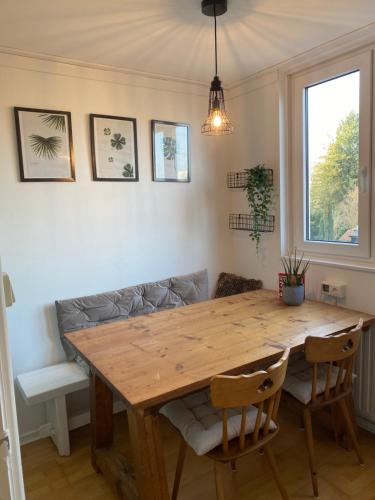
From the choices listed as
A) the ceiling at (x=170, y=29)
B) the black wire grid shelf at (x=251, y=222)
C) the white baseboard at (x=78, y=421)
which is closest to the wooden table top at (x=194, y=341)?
the black wire grid shelf at (x=251, y=222)

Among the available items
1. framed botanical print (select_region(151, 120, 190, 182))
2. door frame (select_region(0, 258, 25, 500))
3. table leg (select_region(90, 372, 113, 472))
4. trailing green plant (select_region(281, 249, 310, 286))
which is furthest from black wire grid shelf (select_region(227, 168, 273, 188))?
door frame (select_region(0, 258, 25, 500))

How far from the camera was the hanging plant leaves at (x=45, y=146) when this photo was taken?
224cm

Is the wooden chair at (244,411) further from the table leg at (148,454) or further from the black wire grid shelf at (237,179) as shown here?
the black wire grid shelf at (237,179)

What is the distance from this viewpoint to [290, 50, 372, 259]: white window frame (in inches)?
83.4

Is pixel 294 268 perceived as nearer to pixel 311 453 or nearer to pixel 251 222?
pixel 251 222

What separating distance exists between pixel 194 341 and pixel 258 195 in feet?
4.64

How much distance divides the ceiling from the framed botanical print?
430 millimetres

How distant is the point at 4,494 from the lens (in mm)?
820

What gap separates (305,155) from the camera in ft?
8.32

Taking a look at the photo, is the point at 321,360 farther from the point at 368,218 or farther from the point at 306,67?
the point at 306,67

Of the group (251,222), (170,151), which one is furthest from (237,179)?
(170,151)

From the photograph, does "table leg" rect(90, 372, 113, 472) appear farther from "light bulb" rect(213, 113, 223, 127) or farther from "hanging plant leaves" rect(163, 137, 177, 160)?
"hanging plant leaves" rect(163, 137, 177, 160)

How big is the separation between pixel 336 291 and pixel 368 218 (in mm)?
487

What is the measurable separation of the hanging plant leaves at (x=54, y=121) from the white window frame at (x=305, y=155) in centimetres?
157
